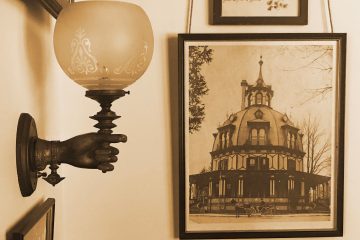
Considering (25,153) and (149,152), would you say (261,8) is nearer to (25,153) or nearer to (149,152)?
(149,152)

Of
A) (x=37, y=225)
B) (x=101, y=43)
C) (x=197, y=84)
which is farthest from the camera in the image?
(x=197, y=84)

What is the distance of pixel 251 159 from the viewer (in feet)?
4.12

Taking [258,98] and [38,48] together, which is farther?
[258,98]

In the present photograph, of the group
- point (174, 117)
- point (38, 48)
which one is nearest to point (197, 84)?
point (174, 117)

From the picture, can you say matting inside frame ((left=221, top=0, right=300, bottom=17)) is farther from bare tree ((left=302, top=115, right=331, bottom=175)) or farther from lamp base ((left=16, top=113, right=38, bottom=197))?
lamp base ((left=16, top=113, right=38, bottom=197))

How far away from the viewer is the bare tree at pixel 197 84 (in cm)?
124

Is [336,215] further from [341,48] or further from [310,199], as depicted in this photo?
[341,48]

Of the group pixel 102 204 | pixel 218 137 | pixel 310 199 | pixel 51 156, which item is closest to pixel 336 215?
pixel 310 199

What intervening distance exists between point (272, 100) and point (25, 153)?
694 mm

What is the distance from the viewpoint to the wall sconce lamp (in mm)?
736

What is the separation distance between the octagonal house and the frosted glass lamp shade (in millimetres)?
527

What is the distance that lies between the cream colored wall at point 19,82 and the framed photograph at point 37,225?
0.5 inches

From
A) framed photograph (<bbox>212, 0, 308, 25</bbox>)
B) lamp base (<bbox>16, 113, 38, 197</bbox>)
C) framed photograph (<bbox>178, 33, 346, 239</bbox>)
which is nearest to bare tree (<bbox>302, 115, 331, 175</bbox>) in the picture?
framed photograph (<bbox>178, 33, 346, 239</bbox>)

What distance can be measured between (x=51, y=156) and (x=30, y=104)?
4.4 inches
